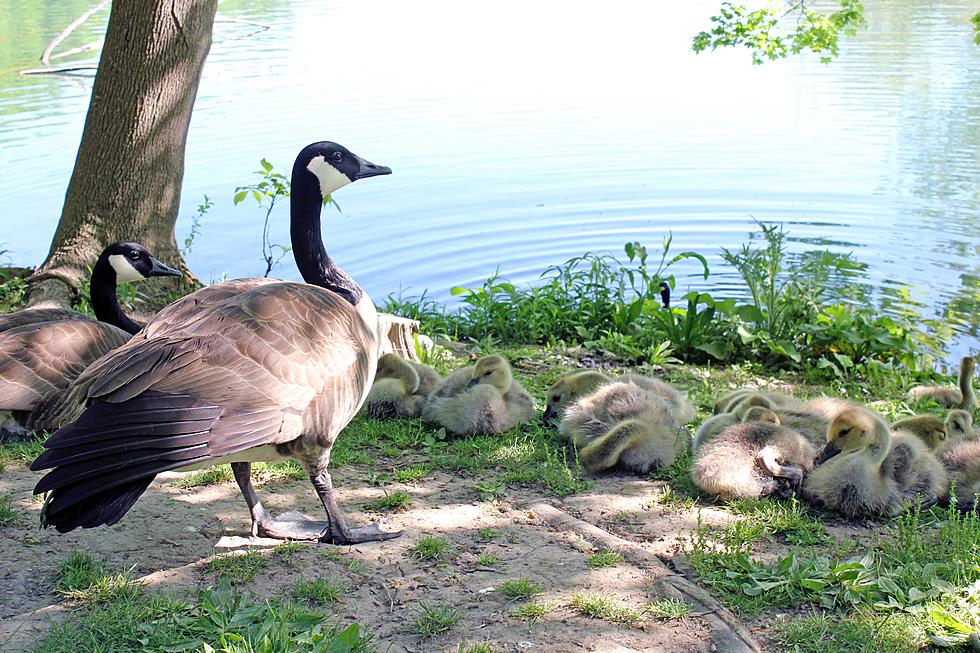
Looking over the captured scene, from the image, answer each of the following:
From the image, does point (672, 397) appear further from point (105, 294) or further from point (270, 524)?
point (105, 294)

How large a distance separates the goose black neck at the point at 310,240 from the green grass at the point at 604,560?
6.60ft

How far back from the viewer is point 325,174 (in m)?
Result: 5.26

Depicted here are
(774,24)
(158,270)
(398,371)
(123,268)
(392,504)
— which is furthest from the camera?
(774,24)

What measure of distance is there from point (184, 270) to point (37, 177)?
7.91m

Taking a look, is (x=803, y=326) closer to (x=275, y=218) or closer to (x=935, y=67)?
(x=275, y=218)

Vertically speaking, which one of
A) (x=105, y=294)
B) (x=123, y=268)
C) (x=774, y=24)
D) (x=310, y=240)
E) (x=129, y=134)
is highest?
(x=774, y=24)

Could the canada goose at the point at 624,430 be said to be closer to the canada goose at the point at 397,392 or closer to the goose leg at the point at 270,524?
the canada goose at the point at 397,392

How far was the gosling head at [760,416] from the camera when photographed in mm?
5023

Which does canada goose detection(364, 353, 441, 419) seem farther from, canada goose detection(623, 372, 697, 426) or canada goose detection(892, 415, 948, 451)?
canada goose detection(892, 415, 948, 451)

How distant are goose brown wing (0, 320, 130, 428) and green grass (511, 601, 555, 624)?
3.09 m

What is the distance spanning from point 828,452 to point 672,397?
120 cm

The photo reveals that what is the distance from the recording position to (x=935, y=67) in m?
21.5

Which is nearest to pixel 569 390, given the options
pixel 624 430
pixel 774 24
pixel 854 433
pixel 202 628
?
pixel 624 430

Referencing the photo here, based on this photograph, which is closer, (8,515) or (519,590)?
(519,590)
